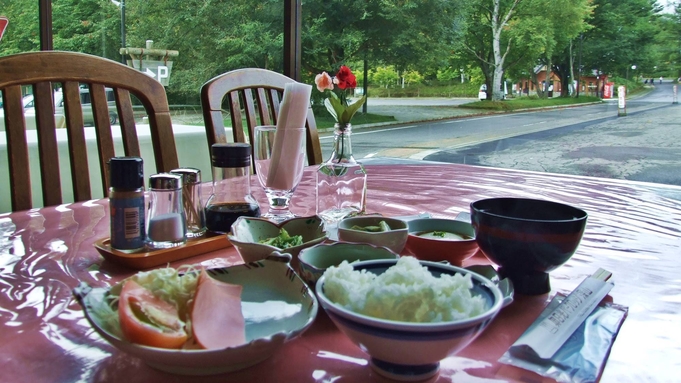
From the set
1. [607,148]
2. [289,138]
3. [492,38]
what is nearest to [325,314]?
[289,138]

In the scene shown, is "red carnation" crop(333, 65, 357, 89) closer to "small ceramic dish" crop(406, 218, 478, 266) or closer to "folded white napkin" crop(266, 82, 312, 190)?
"folded white napkin" crop(266, 82, 312, 190)

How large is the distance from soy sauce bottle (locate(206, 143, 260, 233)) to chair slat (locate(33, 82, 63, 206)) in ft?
1.72

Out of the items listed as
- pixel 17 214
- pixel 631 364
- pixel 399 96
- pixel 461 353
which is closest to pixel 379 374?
pixel 461 353

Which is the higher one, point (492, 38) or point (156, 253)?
point (492, 38)

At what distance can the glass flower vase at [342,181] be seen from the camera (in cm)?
86

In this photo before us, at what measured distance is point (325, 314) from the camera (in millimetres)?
456

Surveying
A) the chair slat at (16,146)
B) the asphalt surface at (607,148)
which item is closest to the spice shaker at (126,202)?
the chair slat at (16,146)

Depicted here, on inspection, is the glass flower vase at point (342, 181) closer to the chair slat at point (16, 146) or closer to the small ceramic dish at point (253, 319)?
the small ceramic dish at point (253, 319)

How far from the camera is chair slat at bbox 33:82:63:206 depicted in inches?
42.4

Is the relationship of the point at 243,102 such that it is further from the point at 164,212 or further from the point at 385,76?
the point at 385,76

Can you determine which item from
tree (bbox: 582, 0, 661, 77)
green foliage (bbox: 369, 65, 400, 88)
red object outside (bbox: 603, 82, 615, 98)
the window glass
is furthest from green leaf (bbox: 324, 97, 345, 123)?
green foliage (bbox: 369, 65, 400, 88)

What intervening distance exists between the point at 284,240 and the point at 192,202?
0.72 feet

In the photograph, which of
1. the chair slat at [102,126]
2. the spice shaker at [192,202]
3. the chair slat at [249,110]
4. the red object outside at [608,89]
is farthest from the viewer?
the red object outside at [608,89]

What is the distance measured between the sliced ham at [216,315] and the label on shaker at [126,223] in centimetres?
25
